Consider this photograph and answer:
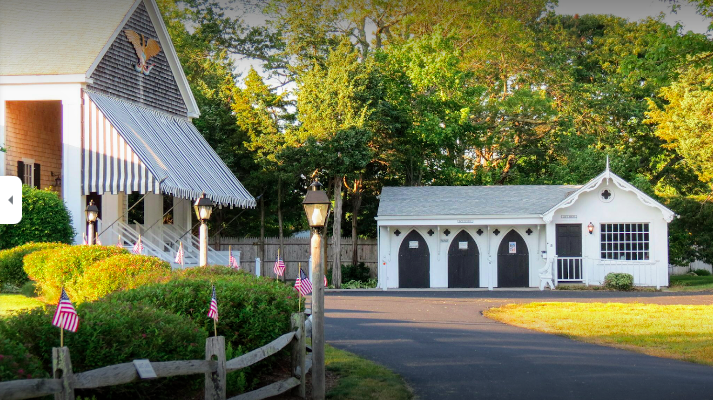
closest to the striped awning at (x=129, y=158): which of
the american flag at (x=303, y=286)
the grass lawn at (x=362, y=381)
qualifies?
the grass lawn at (x=362, y=381)

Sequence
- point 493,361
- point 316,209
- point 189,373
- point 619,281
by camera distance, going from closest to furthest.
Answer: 1. point 189,373
2. point 316,209
3. point 493,361
4. point 619,281

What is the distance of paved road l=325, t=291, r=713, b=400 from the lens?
1009 centimetres

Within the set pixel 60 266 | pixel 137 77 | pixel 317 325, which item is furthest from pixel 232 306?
pixel 137 77

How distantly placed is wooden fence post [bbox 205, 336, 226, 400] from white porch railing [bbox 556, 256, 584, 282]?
22304 mm

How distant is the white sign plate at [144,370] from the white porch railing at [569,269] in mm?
23645

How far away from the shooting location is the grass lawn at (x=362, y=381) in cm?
991

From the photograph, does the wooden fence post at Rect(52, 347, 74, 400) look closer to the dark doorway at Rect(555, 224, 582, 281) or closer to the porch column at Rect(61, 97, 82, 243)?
the porch column at Rect(61, 97, 82, 243)

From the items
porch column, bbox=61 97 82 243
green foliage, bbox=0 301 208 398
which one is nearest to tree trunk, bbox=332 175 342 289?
porch column, bbox=61 97 82 243

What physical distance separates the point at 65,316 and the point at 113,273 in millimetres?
9372

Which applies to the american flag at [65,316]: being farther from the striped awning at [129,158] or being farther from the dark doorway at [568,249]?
the dark doorway at [568,249]

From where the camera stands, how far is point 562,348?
44.3 ft

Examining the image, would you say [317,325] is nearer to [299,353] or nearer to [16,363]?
[299,353]

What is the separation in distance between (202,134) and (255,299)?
2463cm

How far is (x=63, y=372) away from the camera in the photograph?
6.07 meters
